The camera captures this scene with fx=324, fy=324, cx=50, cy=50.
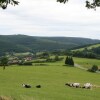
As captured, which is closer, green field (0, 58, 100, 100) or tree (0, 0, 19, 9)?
tree (0, 0, 19, 9)

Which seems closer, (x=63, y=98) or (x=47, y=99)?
(x=47, y=99)

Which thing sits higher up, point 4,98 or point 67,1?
point 67,1

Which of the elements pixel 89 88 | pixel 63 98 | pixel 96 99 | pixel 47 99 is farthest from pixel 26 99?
pixel 89 88

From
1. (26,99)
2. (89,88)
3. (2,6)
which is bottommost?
(89,88)

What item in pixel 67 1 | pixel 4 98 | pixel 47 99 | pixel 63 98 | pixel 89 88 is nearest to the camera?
pixel 67 1

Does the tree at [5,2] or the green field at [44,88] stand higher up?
the tree at [5,2]

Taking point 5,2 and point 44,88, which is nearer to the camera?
point 5,2

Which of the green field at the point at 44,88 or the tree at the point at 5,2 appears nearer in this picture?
the tree at the point at 5,2

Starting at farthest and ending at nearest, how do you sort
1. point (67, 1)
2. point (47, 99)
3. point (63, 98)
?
point (63, 98), point (47, 99), point (67, 1)

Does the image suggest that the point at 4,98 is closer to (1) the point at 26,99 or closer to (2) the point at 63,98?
(1) the point at 26,99

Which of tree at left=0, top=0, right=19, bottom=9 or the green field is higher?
tree at left=0, top=0, right=19, bottom=9

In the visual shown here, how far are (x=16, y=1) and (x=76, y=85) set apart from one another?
2854 centimetres

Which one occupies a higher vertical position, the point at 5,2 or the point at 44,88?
the point at 5,2

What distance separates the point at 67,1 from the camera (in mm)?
21391
